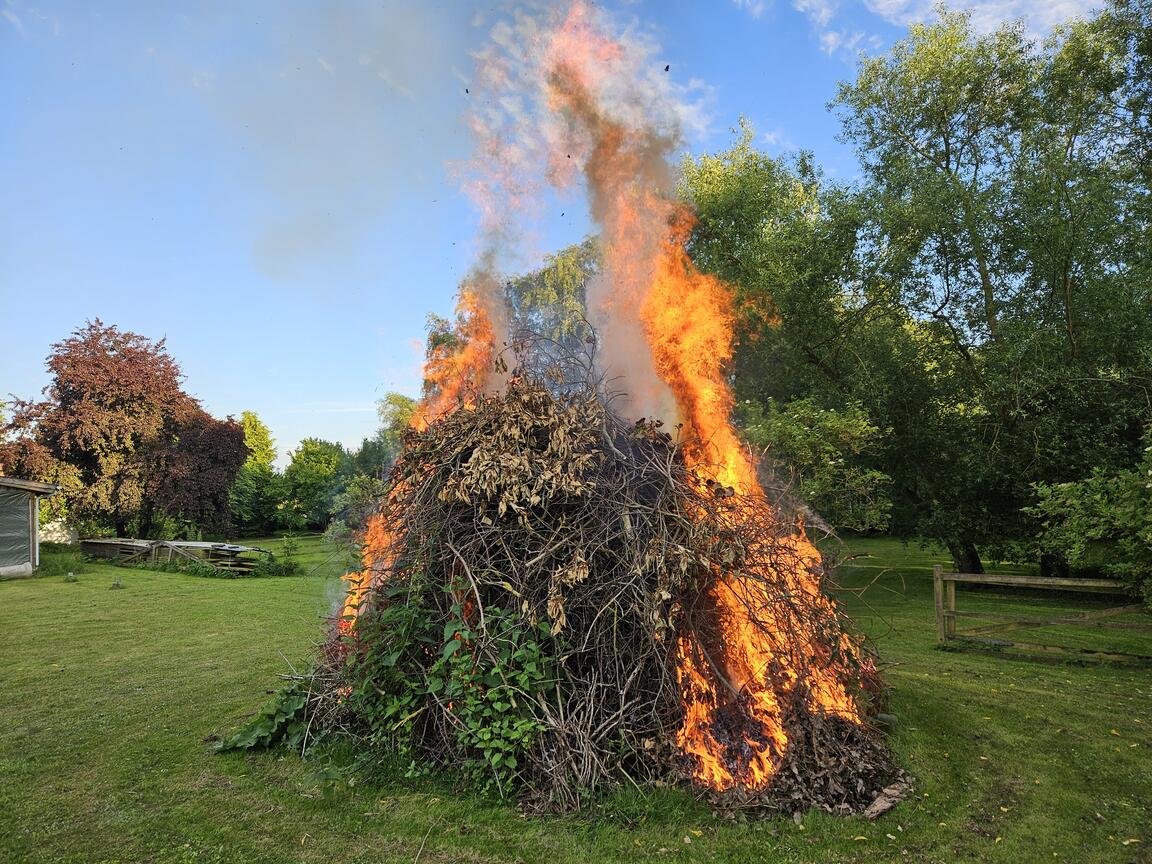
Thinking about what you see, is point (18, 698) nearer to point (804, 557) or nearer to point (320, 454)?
point (804, 557)

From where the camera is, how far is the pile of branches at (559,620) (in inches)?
182

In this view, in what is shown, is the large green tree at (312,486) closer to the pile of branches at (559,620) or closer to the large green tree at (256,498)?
the large green tree at (256,498)

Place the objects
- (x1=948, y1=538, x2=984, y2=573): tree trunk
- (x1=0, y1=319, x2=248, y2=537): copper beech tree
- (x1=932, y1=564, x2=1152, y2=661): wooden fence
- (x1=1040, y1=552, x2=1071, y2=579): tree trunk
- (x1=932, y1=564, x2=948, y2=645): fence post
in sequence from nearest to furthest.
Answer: (x1=932, y1=564, x2=1152, y2=661): wooden fence
(x1=932, y1=564, x2=948, y2=645): fence post
(x1=948, y1=538, x2=984, y2=573): tree trunk
(x1=1040, y1=552, x2=1071, y2=579): tree trunk
(x1=0, y1=319, x2=248, y2=537): copper beech tree

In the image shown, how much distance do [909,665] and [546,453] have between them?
6614 mm

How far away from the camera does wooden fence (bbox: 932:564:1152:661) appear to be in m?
8.27

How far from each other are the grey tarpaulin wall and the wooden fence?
23.5m

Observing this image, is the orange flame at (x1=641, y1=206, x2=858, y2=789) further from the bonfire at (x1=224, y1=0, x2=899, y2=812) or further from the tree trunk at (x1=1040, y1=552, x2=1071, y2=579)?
the tree trunk at (x1=1040, y1=552, x2=1071, y2=579)

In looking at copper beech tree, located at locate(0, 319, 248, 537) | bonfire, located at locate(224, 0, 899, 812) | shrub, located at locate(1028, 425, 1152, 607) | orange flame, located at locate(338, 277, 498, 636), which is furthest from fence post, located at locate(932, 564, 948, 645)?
copper beech tree, located at locate(0, 319, 248, 537)

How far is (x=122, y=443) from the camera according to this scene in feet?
86.0

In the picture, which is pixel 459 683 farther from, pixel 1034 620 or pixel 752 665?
pixel 1034 620

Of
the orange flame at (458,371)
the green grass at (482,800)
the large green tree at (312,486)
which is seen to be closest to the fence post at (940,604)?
the green grass at (482,800)

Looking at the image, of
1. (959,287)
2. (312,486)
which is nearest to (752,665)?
(959,287)

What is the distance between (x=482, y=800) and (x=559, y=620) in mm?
1383

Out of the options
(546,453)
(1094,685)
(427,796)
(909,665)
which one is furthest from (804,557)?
(1094,685)
